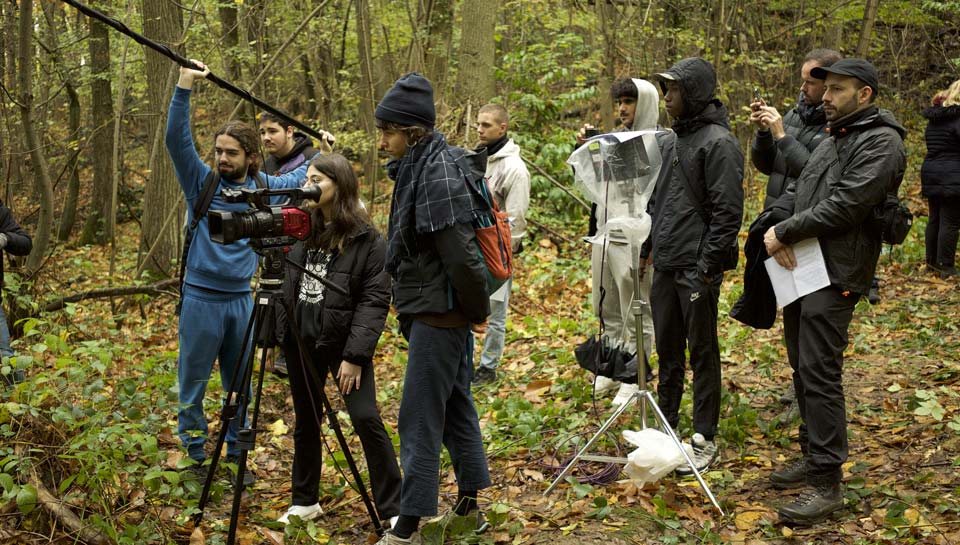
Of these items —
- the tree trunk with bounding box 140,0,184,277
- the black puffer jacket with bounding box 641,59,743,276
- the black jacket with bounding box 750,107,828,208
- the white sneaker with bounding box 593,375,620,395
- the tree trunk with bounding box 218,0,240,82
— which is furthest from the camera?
the tree trunk with bounding box 218,0,240,82

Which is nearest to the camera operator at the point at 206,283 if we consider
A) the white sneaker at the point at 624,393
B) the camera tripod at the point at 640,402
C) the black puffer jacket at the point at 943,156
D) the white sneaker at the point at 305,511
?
the white sneaker at the point at 305,511

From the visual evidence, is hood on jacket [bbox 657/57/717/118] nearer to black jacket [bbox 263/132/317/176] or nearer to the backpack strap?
the backpack strap

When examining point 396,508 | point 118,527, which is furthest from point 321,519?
point 118,527

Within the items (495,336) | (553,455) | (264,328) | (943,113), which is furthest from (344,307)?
(943,113)

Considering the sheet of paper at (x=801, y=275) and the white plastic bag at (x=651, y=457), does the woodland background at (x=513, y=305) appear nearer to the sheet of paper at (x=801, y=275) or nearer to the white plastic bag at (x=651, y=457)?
the white plastic bag at (x=651, y=457)

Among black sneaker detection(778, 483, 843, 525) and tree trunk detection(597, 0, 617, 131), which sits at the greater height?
tree trunk detection(597, 0, 617, 131)

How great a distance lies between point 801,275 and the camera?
13.8 ft

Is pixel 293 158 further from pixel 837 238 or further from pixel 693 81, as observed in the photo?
pixel 837 238

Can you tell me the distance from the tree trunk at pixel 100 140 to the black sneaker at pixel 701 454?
1231cm

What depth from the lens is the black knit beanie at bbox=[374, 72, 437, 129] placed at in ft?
12.1

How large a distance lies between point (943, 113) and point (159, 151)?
28.9ft

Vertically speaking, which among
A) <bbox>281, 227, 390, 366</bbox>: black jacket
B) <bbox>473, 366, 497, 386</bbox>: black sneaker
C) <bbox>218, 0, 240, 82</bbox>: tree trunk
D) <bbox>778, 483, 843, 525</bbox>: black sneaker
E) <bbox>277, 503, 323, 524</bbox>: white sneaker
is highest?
<bbox>218, 0, 240, 82</bbox>: tree trunk

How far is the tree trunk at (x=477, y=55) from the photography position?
11445mm

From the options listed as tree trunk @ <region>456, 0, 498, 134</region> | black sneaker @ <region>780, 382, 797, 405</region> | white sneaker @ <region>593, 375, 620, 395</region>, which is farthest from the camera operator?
tree trunk @ <region>456, 0, 498, 134</region>
